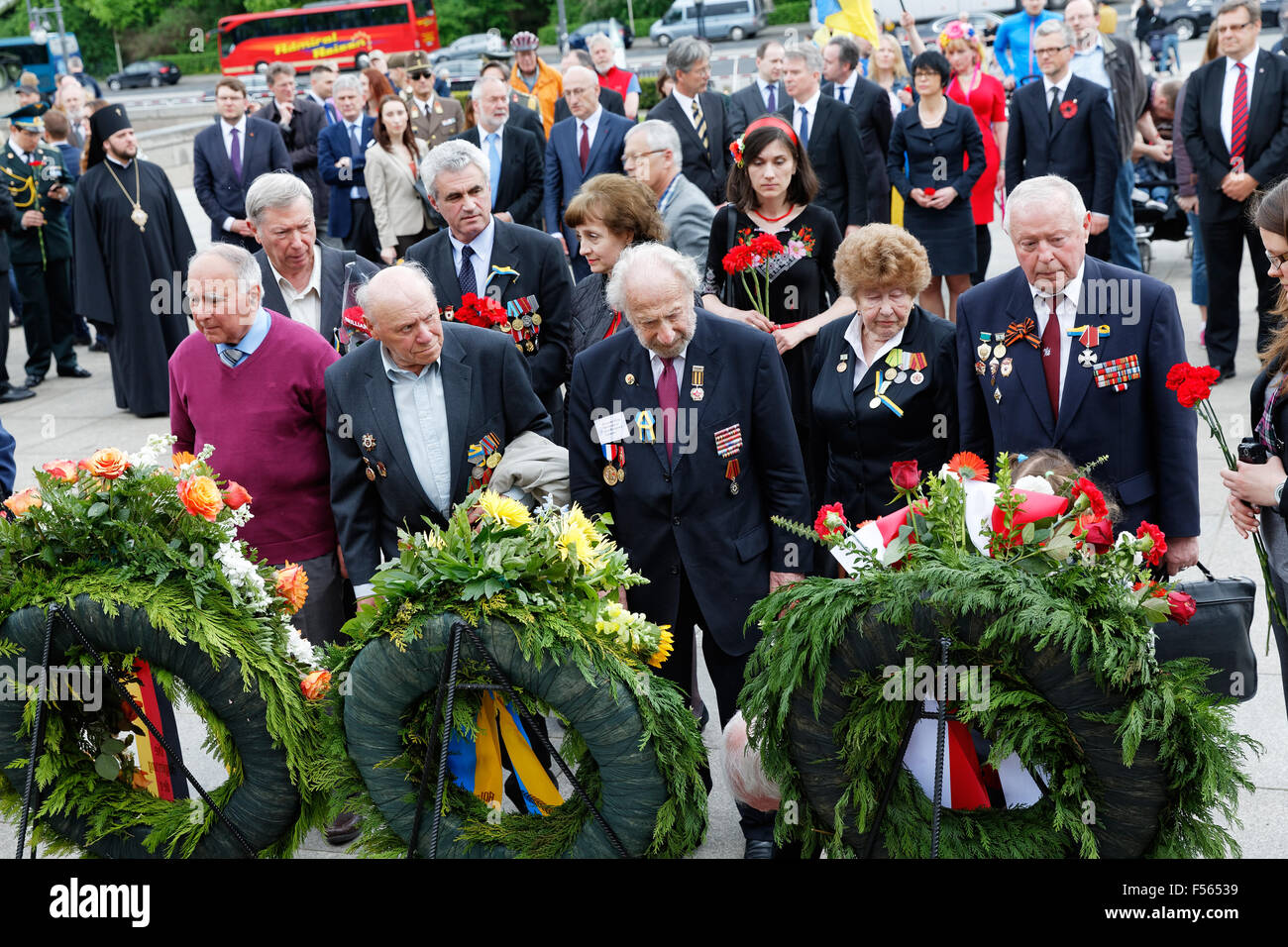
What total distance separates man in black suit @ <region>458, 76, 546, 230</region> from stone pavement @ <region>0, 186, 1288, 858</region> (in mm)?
3125

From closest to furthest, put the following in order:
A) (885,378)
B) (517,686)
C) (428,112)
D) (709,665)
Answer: (517,686) < (709,665) < (885,378) < (428,112)

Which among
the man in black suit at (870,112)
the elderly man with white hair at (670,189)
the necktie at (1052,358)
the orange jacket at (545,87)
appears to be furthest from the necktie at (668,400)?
the orange jacket at (545,87)

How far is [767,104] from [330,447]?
618cm

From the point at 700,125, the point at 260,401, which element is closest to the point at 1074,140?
the point at 700,125

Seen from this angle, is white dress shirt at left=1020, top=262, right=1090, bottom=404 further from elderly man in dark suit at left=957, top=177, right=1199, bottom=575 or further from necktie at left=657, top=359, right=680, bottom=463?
necktie at left=657, top=359, right=680, bottom=463

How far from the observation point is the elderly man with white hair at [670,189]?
6266 mm

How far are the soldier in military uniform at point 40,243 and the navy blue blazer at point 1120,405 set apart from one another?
9242mm

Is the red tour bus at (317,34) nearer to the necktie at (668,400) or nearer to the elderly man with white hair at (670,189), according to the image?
the elderly man with white hair at (670,189)

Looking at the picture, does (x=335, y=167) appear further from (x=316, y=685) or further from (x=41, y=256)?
(x=316, y=685)

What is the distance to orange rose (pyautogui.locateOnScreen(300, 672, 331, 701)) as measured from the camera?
3.32 meters

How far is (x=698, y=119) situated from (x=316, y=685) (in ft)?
23.1

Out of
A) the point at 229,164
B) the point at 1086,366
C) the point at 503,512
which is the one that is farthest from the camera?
the point at 229,164

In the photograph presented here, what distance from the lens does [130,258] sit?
972 cm
